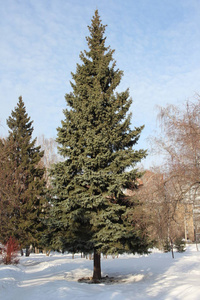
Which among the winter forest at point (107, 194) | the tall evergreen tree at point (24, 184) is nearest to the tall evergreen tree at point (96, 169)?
the winter forest at point (107, 194)

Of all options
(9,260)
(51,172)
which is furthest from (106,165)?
(9,260)

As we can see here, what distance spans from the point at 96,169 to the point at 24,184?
41.1 ft

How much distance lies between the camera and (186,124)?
924 cm

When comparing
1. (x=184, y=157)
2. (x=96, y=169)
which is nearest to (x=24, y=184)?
(x=96, y=169)

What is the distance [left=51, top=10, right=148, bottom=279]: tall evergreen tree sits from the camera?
10.6 metres

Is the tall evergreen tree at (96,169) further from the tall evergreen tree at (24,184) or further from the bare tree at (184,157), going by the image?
the tall evergreen tree at (24,184)

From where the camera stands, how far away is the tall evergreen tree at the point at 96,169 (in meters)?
10.6

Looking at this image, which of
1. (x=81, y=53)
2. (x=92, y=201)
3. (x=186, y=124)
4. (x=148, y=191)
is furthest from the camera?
(x=81, y=53)

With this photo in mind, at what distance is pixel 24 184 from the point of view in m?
22.3

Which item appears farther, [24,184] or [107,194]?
[24,184]

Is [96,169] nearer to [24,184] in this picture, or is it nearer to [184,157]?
[184,157]

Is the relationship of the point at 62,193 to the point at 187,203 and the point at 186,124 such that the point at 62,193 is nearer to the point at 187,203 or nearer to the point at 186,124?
the point at 187,203

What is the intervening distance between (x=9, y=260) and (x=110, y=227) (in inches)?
282

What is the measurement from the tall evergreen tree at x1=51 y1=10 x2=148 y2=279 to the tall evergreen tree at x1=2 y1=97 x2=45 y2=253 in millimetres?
8385
